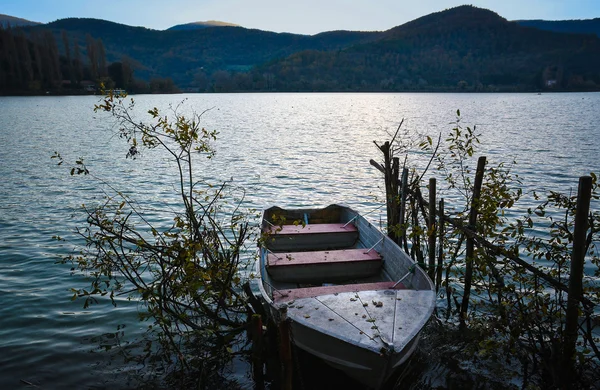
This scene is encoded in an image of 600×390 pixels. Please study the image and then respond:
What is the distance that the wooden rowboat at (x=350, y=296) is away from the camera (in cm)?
600

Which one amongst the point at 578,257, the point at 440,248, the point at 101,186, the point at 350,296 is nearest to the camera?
the point at 578,257

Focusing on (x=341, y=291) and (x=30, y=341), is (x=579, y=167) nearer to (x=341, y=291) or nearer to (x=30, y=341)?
(x=341, y=291)

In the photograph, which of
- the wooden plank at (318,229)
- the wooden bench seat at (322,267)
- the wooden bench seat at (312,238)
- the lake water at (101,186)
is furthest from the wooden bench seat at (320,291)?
the wooden plank at (318,229)

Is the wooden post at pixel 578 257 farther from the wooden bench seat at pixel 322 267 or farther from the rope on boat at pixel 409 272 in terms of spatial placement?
the wooden bench seat at pixel 322 267

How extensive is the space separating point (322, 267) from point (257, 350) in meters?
3.29

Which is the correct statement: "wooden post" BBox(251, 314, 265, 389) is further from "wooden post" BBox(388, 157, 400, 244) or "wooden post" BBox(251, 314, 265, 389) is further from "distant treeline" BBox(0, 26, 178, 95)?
"distant treeline" BBox(0, 26, 178, 95)

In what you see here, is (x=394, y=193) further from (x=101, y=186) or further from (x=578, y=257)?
(x=101, y=186)

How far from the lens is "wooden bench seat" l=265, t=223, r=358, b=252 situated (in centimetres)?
1145

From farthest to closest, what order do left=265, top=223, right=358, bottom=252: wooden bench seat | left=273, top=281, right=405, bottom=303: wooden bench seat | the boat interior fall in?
left=265, top=223, right=358, bottom=252: wooden bench seat → the boat interior → left=273, top=281, right=405, bottom=303: wooden bench seat

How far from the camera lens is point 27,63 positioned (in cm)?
13888

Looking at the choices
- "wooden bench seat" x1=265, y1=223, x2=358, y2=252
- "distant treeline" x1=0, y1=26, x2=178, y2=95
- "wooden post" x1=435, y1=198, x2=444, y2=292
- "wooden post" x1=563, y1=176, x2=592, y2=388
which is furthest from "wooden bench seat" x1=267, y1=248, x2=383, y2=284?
"distant treeline" x1=0, y1=26, x2=178, y2=95

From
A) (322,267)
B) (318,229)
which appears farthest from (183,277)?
(318,229)

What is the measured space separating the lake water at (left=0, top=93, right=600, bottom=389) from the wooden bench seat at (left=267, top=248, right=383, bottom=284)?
230cm

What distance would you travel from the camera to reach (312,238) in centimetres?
1159
